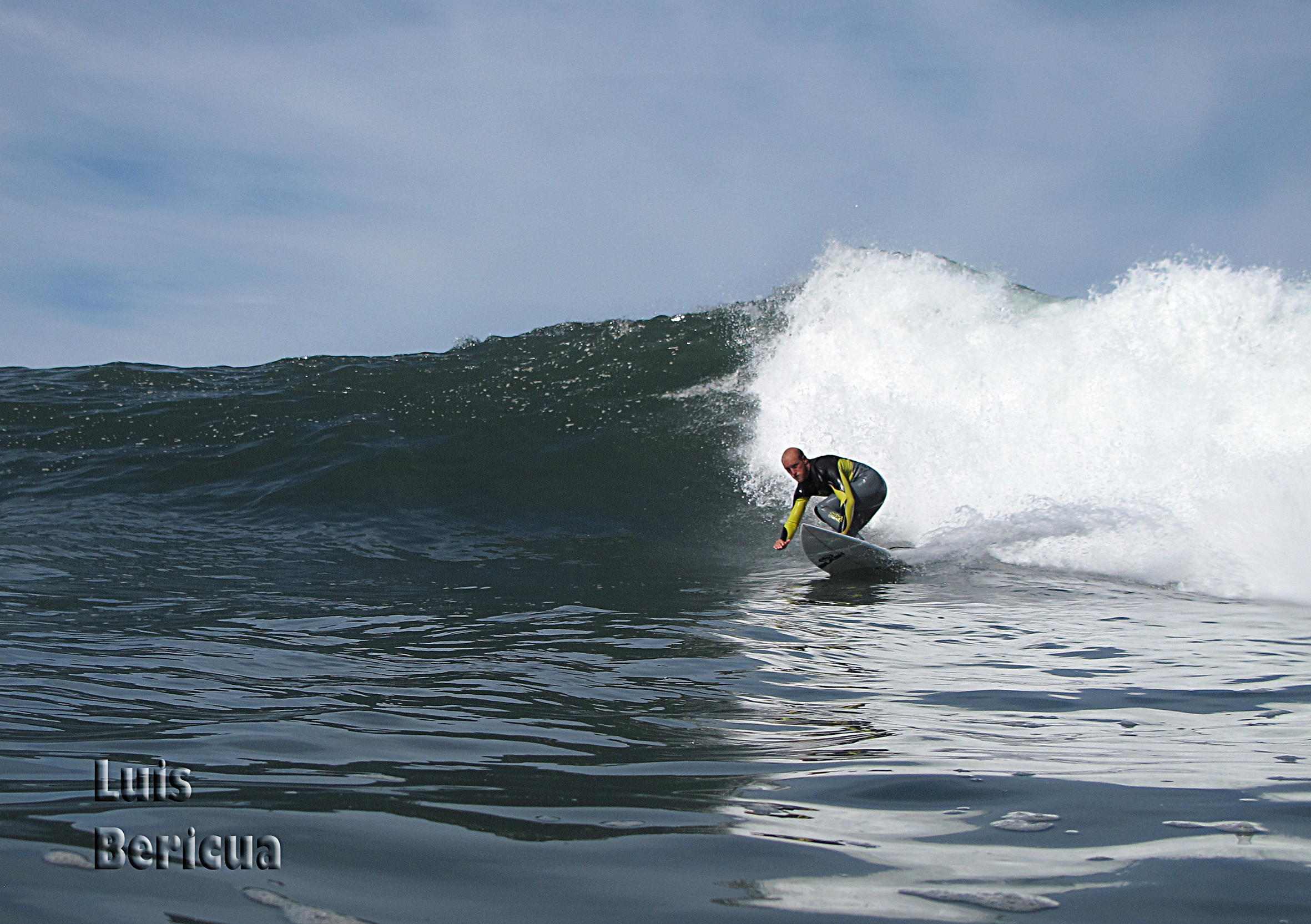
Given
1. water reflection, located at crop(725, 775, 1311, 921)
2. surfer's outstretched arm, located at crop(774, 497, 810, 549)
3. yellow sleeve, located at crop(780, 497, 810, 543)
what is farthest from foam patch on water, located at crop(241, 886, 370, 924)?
yellow sleeve, located at crop(780, 497, 810, 543)

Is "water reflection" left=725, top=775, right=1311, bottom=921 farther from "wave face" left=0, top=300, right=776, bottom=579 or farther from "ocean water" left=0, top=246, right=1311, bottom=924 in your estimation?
"wave face" left=0, top=300, right=776, bottom=579

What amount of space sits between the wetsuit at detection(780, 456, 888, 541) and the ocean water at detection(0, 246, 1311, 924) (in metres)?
0.78

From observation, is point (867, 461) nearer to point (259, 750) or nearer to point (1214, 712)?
point (1214, 712)

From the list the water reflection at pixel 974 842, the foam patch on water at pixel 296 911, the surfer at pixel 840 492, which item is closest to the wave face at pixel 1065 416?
the surfer at pixel 840 492

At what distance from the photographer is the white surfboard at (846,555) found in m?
8.94

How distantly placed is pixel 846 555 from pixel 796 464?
949 mm

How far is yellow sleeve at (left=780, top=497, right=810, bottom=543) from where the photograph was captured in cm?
905

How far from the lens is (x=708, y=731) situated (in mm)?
3471

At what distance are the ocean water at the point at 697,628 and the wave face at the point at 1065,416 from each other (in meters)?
0.06

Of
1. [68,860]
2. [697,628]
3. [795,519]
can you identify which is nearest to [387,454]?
[795,519]

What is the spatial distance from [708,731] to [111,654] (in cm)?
338

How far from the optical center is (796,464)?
361 inches

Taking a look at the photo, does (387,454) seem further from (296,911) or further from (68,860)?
(296,911)

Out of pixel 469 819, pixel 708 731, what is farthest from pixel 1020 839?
pixel 708 731
